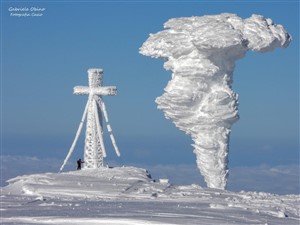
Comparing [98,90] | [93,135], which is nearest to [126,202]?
[93,135]

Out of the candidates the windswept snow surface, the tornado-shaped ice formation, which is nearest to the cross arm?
the tornado-shaped ice formation

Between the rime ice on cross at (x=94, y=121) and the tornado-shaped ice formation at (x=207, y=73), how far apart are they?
8.54 ft

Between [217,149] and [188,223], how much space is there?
45.6ft

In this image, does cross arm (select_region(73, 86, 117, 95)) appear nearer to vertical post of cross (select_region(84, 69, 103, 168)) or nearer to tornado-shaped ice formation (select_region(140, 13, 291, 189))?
vertical post of cross (select_region(84, 69, 103, 168))

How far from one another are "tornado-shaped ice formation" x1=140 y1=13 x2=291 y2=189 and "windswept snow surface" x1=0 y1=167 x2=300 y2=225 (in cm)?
328

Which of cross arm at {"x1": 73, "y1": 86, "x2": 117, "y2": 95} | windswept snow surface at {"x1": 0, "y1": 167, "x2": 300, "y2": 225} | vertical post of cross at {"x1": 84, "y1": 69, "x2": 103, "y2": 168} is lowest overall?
windswept snow surface at {"x1": 0, "y1": 167, "x2": 300, "y2": 225}

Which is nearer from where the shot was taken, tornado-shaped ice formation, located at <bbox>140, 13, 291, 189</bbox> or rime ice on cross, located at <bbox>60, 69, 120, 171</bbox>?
tornado-shaped ice formation, located at <bbox>140, 13, 291, 189</bbox>

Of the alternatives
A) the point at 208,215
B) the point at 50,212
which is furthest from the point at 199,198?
the point at 50,212

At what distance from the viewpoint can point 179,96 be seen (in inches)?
1259

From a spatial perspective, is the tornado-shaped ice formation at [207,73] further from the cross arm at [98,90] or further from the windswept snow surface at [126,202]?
the windswept snow surface at [126,202]

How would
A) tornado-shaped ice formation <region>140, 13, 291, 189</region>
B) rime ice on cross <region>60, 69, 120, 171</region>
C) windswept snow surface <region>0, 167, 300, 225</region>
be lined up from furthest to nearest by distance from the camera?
1. rime ice on cross <region>60, 69, 120, 171</region>
2. tornado-shaped ice formation <region>140, 13, 291, 189</region>
3. windswept snow surface <region>0, 167, 300, 225</region>

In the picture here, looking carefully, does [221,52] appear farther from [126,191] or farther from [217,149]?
[126,191]

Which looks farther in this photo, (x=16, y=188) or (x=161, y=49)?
(x=161, y=49)

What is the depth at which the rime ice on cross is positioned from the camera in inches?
1287
